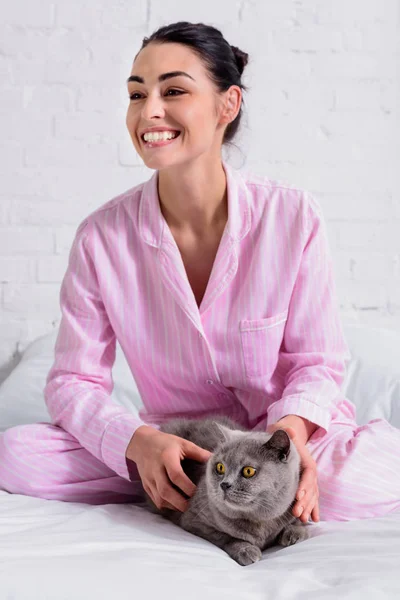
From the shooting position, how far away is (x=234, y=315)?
157cm

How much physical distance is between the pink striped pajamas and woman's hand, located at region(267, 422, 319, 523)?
0.15 meters

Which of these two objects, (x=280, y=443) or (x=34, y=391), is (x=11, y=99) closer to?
(x=34, y=391)

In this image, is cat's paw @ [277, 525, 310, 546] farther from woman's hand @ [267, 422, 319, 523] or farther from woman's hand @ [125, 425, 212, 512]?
woman's hand @ [125, 425, 212, 512]

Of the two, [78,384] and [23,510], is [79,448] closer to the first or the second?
[78,384]

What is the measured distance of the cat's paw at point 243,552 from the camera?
1.13 m

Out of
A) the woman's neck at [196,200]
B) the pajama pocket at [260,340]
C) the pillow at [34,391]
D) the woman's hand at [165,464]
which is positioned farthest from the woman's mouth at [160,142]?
the pillow at [34,391]

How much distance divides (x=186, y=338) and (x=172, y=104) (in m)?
0.47

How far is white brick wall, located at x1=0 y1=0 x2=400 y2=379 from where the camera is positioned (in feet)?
8.21

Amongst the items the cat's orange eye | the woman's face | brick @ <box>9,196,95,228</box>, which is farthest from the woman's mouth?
brick @ <box>9,196,95,228</box>

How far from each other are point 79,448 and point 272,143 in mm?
1413

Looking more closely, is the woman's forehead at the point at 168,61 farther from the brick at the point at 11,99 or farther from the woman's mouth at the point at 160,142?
the brick at the point at 11,99

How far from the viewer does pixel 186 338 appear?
1.57 meters

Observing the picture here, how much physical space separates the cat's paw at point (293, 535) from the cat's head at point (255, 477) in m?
0.05

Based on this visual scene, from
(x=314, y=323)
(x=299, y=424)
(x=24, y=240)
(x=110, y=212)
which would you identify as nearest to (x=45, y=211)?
(x=24, y=240)
